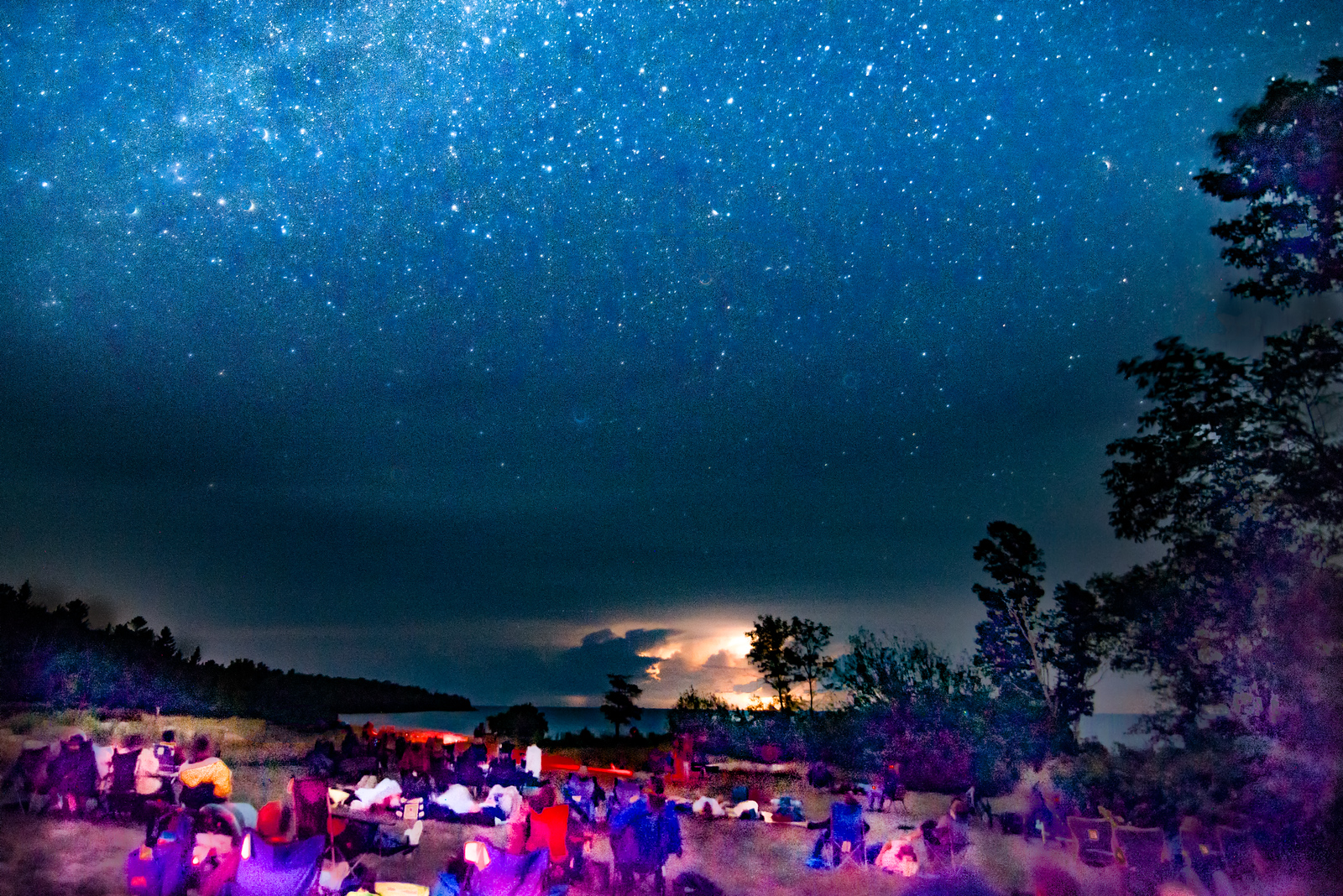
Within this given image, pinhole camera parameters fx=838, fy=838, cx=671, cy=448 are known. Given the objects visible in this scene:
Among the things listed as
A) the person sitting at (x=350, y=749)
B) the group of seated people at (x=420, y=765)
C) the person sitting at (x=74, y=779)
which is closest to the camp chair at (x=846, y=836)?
the group of seated people at (x=420, y=765)

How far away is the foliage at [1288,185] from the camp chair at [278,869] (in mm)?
15774

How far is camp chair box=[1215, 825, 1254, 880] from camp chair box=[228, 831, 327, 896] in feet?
37.2

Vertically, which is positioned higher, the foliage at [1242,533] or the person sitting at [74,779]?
the foliage at [1242,533]

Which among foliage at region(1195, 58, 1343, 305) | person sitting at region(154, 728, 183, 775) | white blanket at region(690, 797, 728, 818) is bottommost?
white blanket at region(690, 797, 728, 818)

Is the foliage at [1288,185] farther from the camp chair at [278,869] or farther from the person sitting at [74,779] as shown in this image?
the person sitting at [74,779]

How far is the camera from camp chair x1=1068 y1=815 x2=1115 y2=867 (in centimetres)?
1155

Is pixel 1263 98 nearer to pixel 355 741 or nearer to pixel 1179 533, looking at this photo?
→ pixel 1179 533

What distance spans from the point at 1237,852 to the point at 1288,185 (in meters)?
10.1

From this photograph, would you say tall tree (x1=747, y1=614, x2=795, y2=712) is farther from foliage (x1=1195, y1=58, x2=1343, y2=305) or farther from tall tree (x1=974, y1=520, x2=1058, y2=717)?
foliage (x1=1195, y1=58, x2=1343, y2=305)

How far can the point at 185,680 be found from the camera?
28.8 m

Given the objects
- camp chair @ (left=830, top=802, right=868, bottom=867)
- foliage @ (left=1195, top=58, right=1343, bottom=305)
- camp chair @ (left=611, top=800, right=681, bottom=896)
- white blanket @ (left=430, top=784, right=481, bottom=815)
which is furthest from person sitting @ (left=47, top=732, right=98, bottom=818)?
foliage @ (left=1195, top=58, right=1343, bottom=305)

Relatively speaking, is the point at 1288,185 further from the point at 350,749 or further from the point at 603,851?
the point at 350,749

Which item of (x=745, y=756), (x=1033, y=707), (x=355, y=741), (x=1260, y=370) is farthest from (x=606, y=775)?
(x=1260, y=370)

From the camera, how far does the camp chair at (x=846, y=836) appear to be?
37.7 ft
